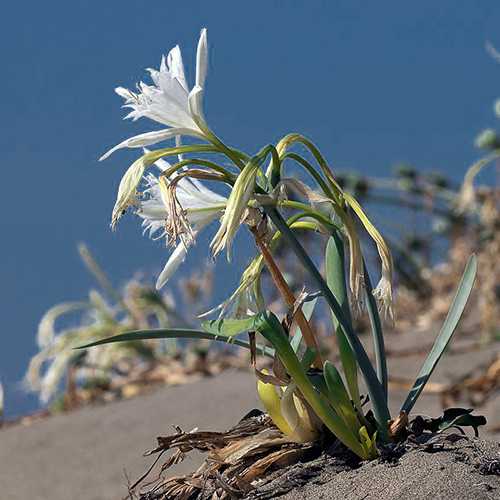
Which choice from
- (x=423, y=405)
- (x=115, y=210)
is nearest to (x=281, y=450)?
(x=115, y=210)

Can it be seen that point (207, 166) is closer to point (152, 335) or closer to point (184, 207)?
point (184, 207)

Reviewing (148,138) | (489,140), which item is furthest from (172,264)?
(489,140)

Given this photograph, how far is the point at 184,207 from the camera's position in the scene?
4.30 ft

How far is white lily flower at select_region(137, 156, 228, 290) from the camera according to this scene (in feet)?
4.26

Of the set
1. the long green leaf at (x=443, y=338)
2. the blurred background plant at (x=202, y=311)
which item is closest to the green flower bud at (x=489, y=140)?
the blurred background plant at (x=202, y=311)

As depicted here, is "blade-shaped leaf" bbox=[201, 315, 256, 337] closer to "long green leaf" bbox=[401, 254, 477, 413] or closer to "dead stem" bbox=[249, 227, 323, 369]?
"dead stem" bbox=[249, 227, 323, 369]

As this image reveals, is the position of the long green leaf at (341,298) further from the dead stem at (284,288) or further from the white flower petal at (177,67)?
the white flower petal at (177,67)

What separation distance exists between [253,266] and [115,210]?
255 millimetres

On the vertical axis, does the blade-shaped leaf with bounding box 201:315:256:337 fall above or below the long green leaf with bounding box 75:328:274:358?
below

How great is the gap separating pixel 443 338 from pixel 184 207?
0.53 metres

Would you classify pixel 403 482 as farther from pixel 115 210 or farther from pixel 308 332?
pixel 115 210

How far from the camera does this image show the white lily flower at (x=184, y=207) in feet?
4.26

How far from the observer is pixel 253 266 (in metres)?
1.29

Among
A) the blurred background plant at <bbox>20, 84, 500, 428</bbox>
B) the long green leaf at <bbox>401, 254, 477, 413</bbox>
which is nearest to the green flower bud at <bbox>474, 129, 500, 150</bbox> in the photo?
the blurred background plant at <bbox>20, 84, 500, 428</bbox>
